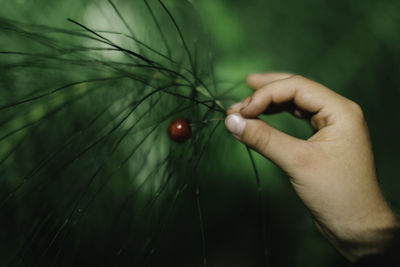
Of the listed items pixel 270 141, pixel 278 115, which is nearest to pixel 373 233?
pixel 270 141

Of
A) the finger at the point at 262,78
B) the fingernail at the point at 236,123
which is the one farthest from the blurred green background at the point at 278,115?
the fingernail at the point at 236,123

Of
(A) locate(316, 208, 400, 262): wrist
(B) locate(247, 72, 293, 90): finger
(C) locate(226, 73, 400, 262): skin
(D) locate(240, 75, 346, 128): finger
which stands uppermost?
(B) locate(247, 72, 293, 90): finger

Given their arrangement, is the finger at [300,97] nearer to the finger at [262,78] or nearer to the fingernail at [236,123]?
the fingernail at [236,123]

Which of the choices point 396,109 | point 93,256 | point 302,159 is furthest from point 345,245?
point 93,256

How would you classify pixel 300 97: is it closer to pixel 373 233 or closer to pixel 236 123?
pixel 236 123

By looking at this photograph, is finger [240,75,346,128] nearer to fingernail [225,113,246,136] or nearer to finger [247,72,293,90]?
fingernail [225,113,246,136]

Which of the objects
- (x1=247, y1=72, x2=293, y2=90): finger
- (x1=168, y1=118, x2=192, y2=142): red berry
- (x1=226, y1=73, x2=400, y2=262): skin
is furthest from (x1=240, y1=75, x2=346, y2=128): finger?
(x1=247, y1=72, x2=293, y2=90): finger

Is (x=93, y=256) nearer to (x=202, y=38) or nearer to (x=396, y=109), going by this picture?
(x=202, y=38)
